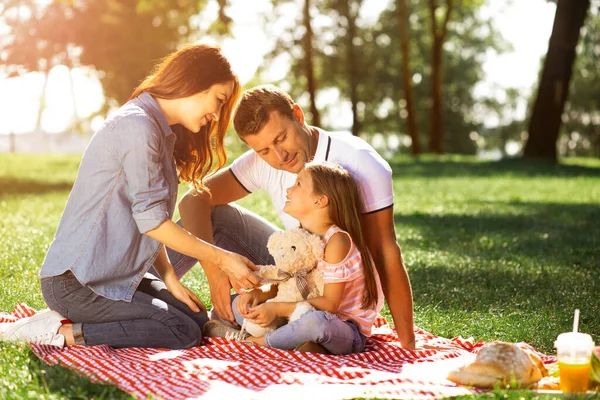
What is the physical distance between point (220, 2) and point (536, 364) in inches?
551

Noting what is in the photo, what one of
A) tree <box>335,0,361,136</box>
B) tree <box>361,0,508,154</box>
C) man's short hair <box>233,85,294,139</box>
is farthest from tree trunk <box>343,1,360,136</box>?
man's short hair <box>233,85,294,139</box>

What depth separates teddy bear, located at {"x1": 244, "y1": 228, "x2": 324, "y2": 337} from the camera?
382 centimetres

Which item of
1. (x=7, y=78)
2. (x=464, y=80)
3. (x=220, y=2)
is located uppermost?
(x=220, y=2)

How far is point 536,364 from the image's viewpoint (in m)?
3.42

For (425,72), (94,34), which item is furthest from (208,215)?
(425,72)

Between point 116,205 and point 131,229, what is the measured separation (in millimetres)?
137

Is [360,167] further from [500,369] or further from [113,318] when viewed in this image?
[113,318]

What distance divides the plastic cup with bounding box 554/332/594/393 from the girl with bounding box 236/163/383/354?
1013 millimetres

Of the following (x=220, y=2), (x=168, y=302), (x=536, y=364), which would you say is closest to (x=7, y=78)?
(x=220, y=2)

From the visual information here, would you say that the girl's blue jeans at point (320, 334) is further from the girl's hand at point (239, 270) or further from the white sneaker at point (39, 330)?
the white sneaker at point (39, 330)

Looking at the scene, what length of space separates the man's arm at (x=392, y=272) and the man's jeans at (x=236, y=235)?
34.1 inches

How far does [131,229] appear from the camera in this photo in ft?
12.5

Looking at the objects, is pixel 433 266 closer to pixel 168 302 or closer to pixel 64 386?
pixel 168 302

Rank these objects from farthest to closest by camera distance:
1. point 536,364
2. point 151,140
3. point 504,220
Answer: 1. point 504,220
2. point 151,140
3. point 536,364
